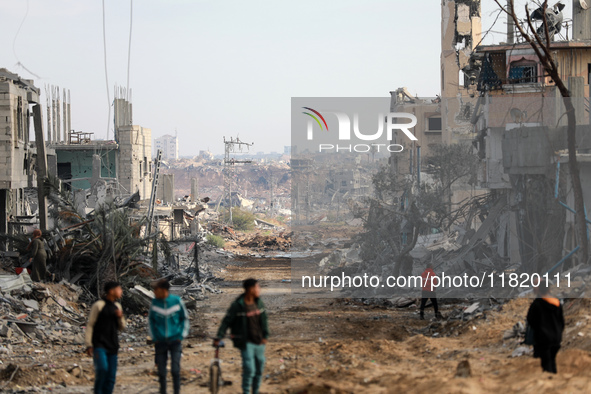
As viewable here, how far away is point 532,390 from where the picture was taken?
703 centimetres

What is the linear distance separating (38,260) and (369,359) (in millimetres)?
9505

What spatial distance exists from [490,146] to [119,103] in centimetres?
3153

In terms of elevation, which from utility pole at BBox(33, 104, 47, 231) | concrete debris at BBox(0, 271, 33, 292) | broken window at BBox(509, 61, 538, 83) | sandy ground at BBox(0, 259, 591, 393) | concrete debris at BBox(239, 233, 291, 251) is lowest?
concrete debris at BBox(239, 233, 291, 251)

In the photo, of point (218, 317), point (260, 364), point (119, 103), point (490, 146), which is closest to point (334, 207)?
point (490, 146)

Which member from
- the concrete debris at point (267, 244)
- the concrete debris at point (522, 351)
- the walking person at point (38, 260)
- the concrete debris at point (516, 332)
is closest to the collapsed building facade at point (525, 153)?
the concrete debris at point (516, 332)

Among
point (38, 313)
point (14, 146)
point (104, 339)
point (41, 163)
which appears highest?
point (14, 146)

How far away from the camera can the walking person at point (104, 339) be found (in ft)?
25.7

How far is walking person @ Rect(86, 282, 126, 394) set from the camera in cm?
784

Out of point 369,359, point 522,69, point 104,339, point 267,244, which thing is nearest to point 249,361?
point 104,339

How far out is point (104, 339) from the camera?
786cm

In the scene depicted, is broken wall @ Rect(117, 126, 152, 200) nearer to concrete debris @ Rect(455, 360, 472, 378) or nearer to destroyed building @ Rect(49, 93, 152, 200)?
destroyed building @ Rect(49, 93, 152, 200)

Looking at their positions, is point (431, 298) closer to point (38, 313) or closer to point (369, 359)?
point (369, 359)

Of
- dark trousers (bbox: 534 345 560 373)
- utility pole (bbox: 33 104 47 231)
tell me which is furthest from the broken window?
dark trousers (bbox: 534 345 560 373)

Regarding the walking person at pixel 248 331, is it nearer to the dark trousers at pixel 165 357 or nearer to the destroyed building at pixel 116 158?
the dark trousers at pixel 165 357
